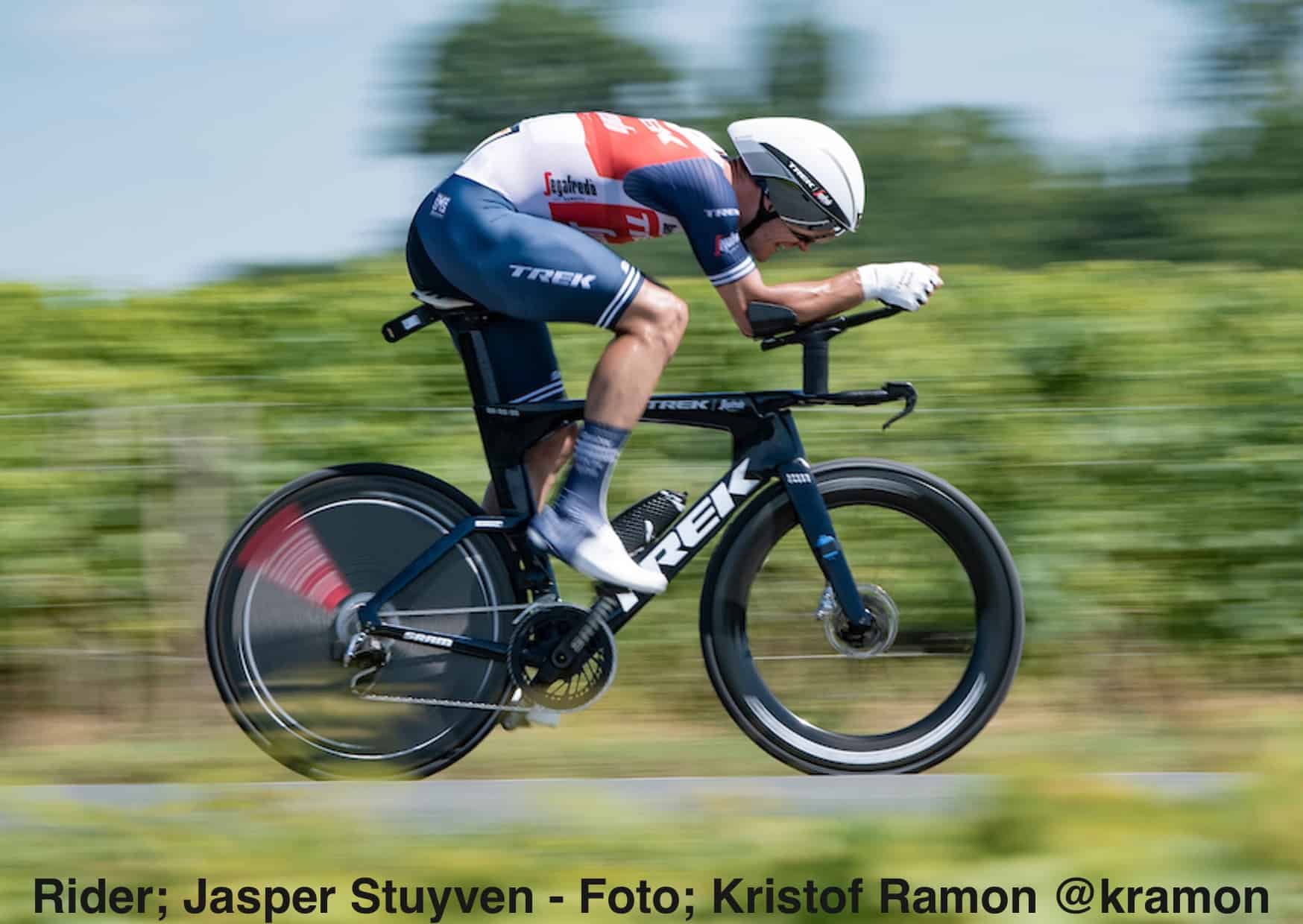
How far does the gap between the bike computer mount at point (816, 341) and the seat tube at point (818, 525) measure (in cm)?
20

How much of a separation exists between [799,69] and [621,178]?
15.8 metres

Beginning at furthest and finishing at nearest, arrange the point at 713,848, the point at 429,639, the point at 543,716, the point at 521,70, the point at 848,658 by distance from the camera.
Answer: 1. the point at 521,70
2. the point at 848,658
3. the point at 429,639
4. the point at 543,716
5. the point at 713,848

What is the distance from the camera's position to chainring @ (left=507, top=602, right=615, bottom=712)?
4297 millimetres

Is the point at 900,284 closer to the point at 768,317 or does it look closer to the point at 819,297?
the point at 819,297

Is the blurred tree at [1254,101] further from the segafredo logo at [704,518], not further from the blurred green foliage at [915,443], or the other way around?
the segafredo logo at [704,518]

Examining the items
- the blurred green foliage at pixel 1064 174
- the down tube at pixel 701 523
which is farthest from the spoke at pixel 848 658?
the blurred green foliage at pixel 1064 174

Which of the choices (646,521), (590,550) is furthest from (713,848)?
(646,521)

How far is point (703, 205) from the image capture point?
4074mm

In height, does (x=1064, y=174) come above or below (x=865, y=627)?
below

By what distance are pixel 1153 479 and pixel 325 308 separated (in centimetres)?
317

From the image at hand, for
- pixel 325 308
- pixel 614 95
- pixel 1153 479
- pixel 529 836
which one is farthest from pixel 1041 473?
pixel 614 95

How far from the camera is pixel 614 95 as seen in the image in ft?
70.7

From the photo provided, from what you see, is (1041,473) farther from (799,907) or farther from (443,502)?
(799,907)

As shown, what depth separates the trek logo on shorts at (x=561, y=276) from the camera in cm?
411
